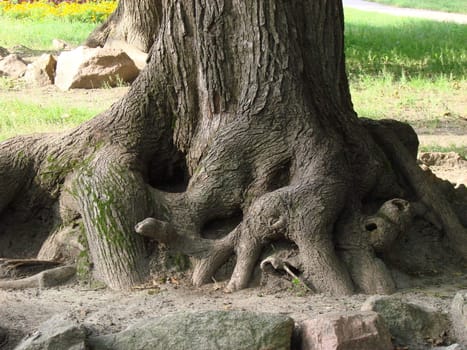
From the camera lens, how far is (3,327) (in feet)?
14.3

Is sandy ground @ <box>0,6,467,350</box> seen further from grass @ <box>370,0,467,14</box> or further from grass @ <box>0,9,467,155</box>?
grass @ <box>370,0,467,14</box>

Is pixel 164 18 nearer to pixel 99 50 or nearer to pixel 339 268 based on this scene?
pixel 339 268

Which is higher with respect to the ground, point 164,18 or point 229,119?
point 164,18

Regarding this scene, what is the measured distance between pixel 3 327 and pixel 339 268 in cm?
195

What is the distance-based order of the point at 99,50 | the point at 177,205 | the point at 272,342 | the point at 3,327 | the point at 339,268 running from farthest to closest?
the point at 99,50
the point at 177,205
the point at 339,268
the point at 3,327
the point at 272,342

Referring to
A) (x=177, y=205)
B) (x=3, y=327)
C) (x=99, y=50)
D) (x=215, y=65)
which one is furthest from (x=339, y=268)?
(x=99, y=50)

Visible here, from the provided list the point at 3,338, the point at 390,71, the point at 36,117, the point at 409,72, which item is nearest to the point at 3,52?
the point at 36,117

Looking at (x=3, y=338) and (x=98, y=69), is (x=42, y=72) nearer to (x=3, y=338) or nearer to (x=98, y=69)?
(x=98, y=69)

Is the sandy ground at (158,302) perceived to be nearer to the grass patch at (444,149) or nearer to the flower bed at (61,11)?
the grass patch at (444,149)

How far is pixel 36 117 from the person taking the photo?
32.7 feet

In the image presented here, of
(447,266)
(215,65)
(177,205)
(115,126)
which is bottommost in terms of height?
(447,266)

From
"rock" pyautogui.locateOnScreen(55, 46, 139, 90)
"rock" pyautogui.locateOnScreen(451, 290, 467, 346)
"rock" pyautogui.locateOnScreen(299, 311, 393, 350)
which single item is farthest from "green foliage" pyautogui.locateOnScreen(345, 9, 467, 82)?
"rock" pyautogui.locateOnScreen(299, 311, 393, 350)

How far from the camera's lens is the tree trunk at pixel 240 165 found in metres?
5.16

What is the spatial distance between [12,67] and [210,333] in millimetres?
10140
